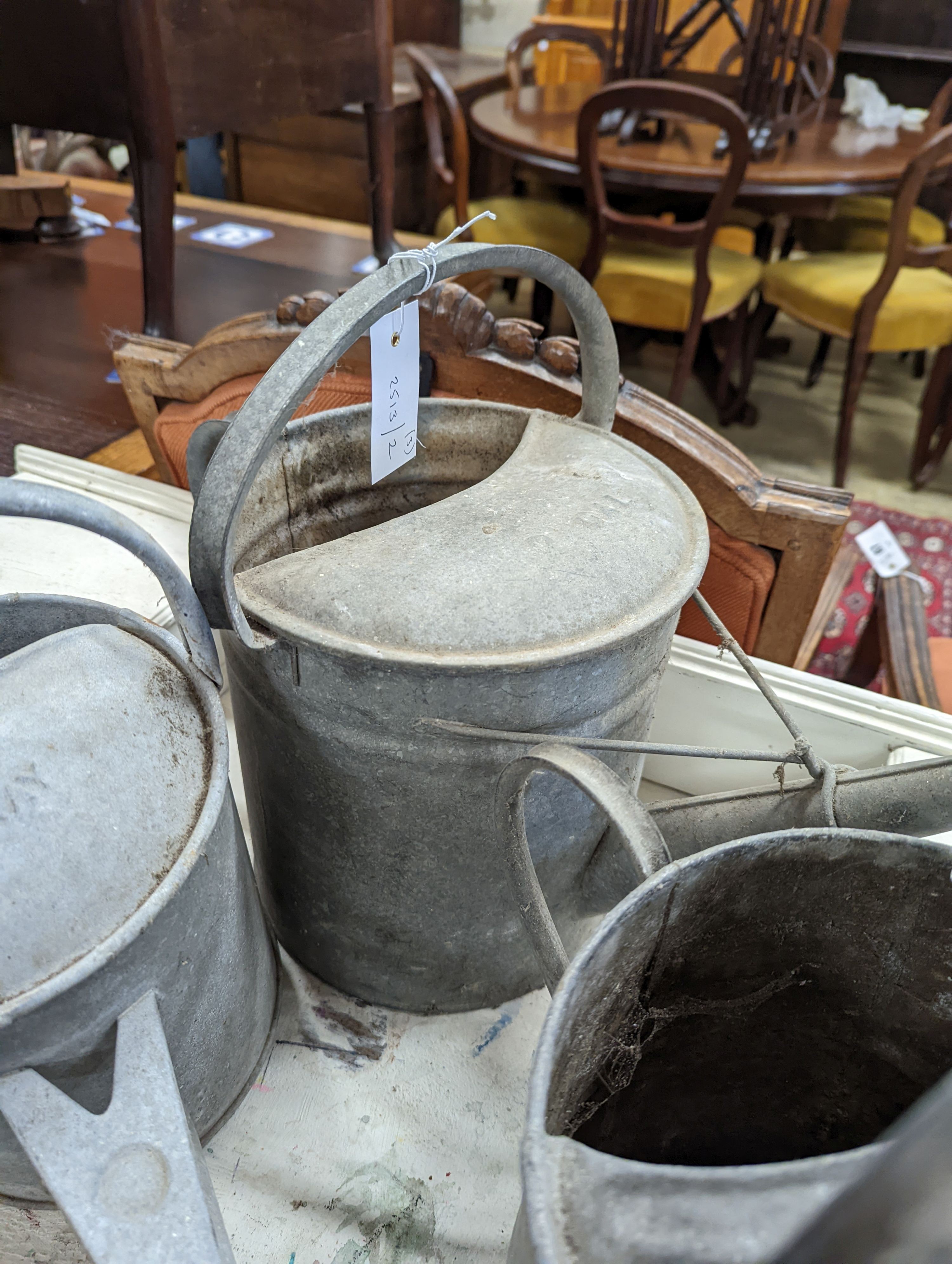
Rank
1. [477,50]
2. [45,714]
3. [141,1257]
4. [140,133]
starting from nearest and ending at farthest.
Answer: [141,1257]
[45,714]
[140,133]
[477,50]

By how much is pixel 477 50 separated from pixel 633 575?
5.04 m

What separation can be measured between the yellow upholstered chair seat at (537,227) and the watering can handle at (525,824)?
2286 millimetres

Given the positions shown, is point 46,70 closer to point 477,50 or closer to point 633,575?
point 633,575

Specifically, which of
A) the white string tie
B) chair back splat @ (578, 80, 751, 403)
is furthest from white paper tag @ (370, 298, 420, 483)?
chair back splat @ (578, 80, 751, 403)

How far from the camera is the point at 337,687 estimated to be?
610 mm

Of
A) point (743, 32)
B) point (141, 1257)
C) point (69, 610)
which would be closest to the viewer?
point (141, 1257)

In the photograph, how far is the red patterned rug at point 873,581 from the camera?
2.07 meters

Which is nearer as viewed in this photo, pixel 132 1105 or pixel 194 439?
pixel 132 1105

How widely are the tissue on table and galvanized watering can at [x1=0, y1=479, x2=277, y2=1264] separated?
3108 mm

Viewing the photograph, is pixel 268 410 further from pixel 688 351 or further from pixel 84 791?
pixel 688 351

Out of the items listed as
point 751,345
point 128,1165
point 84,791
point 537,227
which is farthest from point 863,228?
point 128,1165

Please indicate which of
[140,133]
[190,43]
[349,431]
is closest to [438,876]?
[349,431]

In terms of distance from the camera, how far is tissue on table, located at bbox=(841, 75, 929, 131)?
2801mm

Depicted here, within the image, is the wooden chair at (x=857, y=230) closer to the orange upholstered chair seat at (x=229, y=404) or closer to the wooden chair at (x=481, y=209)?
the wooden chair at (x=481, y=209)
